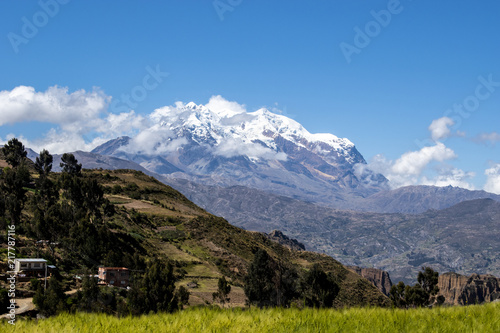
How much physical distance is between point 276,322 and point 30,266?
5573cm

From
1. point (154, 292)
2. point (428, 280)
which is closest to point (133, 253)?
point (154, 292)

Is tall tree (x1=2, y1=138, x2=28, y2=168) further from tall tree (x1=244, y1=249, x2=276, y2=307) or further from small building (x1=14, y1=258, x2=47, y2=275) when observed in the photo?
tall tree (x1=244, y1=249, x2=276, y2=307)

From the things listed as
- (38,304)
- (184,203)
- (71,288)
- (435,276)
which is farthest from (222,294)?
(184,203)

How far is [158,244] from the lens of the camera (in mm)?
99312

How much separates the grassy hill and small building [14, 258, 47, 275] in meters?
4.36

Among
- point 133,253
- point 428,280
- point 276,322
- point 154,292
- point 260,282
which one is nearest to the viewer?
point 276,322

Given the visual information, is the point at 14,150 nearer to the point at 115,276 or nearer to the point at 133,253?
the point at 133,253

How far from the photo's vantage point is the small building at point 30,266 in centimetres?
5795

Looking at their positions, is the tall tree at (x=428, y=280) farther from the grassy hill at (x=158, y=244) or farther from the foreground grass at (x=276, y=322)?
the foreground grass at (x=276, y=322)

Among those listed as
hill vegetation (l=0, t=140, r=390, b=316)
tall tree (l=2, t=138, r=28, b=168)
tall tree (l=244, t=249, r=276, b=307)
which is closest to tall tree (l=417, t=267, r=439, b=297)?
hill vegetation (l=0, t=140, r=390, b=316)

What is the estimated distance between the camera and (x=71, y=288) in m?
59.9

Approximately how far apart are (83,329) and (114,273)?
2345 inches

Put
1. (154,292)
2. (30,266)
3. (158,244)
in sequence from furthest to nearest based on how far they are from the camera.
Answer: (158,244) → (30,266) → (154,292)

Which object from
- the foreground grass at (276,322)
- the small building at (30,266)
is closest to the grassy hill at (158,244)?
the small building at (30,266)
